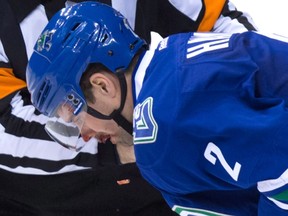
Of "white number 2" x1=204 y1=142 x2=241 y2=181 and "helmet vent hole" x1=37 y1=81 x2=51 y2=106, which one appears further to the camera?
"helmet vent hole" x1=37 y1=81 x2=51 y2=106

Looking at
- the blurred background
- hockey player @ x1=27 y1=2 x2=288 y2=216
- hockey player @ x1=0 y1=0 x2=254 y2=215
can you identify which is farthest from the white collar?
the blurred background

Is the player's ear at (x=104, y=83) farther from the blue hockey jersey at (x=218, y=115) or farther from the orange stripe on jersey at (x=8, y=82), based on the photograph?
the orange stripe on jersey at (x=8, y=82)

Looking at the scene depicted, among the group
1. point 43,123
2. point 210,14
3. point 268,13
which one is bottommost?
point 43,123

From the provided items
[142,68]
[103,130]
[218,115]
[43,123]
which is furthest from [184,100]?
[43,123]

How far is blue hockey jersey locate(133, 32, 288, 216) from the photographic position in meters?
0.74

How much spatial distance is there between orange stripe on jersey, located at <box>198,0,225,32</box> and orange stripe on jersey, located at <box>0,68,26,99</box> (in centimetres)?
43

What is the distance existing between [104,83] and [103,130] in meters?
0.13

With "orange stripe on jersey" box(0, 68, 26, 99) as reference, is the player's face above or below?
above

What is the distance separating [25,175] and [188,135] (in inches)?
25.5

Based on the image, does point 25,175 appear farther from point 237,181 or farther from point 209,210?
point 237,181

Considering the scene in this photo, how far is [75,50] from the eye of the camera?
2.98 ft

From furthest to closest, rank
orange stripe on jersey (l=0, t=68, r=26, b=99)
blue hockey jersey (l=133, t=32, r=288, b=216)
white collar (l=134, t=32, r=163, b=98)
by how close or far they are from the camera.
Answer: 1. orange stripe on jersey (l=0, t=68, r=26, b=99)
2. white collar (l=134, t=32, r=163, b=98)
3. blue hockey jersey (l=133, t=32, r=288, b=216)

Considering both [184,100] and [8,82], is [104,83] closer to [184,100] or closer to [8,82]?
[184,100]

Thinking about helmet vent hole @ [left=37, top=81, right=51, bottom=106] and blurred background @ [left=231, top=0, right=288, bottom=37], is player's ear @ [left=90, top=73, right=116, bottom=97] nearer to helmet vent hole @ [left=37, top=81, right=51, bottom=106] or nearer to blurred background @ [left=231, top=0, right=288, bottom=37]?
helmet vent hole @ [left=37, top=81, right=51, bottom=106]
